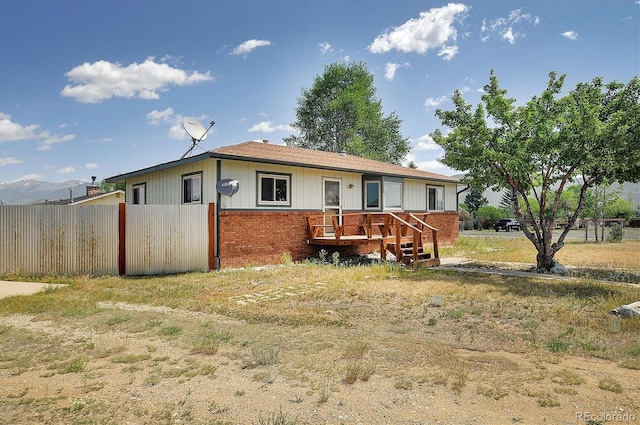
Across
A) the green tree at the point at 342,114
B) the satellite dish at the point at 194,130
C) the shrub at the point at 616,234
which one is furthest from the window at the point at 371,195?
the green tree at the point at 342,114

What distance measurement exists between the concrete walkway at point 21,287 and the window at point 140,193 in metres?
7.24

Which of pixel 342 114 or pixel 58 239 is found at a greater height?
pixel 342 114

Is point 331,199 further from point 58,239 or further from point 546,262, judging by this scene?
point 58,239

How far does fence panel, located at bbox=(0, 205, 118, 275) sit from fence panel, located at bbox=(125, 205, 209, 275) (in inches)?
17.7

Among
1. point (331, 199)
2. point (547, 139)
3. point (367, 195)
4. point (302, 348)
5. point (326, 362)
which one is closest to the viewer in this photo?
point (326, 362)

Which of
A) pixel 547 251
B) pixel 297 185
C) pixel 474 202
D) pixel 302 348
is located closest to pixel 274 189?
pixel 297 185

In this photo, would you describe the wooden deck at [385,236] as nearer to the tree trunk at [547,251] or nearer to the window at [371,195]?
the window at [371,195]

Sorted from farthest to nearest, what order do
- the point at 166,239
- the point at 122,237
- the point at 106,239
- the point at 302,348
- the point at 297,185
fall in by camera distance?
the point at 297,185 < the point at 166,239 < the point at 122,237 < the point at 106,239 < the point at 302,348

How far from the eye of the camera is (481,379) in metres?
3.55

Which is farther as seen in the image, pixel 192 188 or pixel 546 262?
pixel 192 188

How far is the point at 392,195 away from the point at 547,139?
24.9ft

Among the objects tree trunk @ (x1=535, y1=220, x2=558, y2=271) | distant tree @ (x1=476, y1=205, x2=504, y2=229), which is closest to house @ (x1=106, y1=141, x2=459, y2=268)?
tree trunk @ (x1=535, y1=220, x2=558, y2=271)

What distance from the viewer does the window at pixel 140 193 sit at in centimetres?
1582

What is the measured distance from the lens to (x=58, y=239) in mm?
9953
